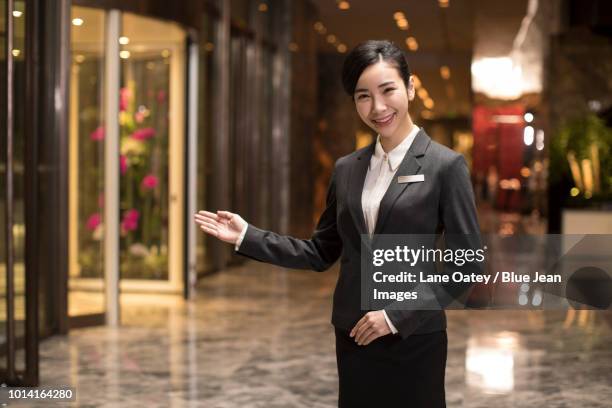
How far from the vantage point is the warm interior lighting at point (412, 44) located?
42.5 ft

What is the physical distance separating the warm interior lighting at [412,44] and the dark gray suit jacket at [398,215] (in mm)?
10936

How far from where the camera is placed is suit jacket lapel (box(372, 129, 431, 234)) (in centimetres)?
215

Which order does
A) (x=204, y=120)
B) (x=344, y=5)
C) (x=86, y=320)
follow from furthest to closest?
(x=344, y=5) < (x=204, y=120) < (x=86, y=320)

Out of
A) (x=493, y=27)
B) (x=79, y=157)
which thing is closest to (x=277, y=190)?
(x=493, y=27)

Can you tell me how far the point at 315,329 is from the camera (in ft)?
23.8

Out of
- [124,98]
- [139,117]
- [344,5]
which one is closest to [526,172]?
[344,5]

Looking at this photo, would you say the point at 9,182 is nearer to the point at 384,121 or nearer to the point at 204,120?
the point at 384,121

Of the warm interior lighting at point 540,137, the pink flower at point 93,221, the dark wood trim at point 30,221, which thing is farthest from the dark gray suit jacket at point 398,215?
the warm interior lighting at point 540,137

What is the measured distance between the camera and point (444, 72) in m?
13.0

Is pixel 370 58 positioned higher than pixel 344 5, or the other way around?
pixel 344 5

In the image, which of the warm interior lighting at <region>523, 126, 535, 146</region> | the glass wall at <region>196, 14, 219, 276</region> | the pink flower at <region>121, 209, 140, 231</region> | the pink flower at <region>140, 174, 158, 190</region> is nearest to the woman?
the pink flower at <region>121, 209, 140, 231</region>

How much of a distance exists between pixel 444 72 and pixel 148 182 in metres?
5.55

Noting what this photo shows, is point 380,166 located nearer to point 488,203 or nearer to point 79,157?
point 79,157

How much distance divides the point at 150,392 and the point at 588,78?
10418 mm
